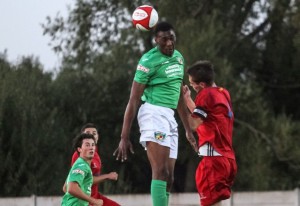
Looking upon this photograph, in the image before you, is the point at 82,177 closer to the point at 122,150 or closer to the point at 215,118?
the point at 122,150

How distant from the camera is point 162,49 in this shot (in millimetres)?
11250

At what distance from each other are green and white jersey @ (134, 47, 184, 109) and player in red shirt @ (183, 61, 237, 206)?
0.59 meters

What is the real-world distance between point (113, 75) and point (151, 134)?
31960mm

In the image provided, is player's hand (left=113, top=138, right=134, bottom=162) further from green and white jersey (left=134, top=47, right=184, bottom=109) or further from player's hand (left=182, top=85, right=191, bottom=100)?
player's hand (left=182, top=85, right=191, bottom=100)

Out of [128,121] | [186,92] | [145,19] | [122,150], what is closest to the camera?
[122,150]

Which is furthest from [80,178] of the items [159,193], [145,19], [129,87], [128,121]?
[129,87]

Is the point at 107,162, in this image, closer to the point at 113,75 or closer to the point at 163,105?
the point at 113,75

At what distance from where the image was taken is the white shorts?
36.4ft

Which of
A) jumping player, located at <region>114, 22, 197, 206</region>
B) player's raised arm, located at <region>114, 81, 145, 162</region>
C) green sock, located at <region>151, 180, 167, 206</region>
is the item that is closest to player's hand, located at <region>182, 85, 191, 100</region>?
jumping player, located at <region>114, 22, 197, 206</region>

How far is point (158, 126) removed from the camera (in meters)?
11.1

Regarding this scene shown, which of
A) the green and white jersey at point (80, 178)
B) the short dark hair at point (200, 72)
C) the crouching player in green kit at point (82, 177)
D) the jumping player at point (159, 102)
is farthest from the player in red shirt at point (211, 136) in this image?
the green and white jersey at point (80, 178)

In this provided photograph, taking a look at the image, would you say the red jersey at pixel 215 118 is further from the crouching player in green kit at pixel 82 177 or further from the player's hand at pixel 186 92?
the crouching player in green kit at pixel 82 177

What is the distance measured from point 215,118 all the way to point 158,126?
791 mm

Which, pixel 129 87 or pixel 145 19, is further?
pixel 129 87
